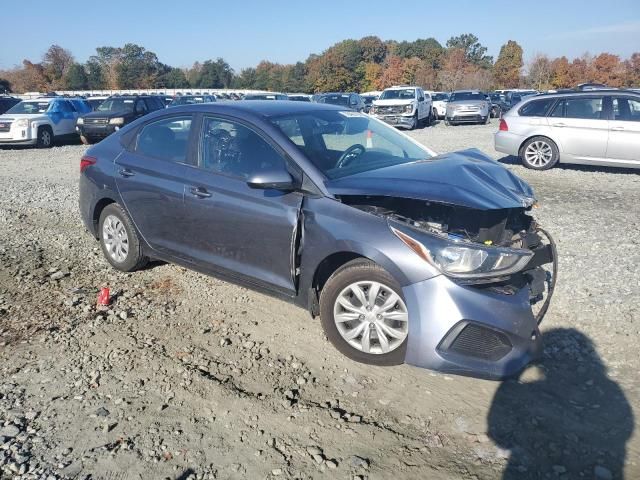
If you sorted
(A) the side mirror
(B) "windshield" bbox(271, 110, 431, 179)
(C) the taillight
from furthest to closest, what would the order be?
(C) the taillight, (B) "windshield" bbox(271, 110, 431, 179), (A) the side mirror

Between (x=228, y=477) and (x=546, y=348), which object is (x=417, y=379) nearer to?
(x=546, y=348)

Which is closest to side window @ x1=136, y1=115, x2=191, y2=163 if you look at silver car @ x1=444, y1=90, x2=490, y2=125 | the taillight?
the taillight

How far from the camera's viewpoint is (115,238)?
5336 mm

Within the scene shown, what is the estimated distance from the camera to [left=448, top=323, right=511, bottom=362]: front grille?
3.21 m

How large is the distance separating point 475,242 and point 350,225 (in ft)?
2.67

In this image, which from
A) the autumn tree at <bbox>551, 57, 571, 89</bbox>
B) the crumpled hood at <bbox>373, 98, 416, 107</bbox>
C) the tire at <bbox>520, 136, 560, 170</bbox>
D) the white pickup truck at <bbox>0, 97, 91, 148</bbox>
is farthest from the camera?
the autumn tree at <bbox>551, 57, 571, 89</bbox>

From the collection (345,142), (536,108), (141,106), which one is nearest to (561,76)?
(141,106)

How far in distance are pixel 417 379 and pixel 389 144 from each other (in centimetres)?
215

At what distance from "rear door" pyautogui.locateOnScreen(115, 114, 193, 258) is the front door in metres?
0.14

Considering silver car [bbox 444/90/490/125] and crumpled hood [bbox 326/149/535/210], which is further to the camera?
silver car [bbox 444/90/490/125]

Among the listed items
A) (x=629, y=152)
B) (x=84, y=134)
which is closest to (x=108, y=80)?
(x=84, y=134)

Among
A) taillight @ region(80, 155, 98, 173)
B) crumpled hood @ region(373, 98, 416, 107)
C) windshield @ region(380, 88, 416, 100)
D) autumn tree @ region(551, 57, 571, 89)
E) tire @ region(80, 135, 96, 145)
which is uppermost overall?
autumn tree @ region(551, 57, 571, 89)

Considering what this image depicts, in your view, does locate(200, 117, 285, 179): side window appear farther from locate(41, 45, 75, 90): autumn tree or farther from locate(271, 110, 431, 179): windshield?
locate(41, 45, 75, 90): autumn tree

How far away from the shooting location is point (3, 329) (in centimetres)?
423
